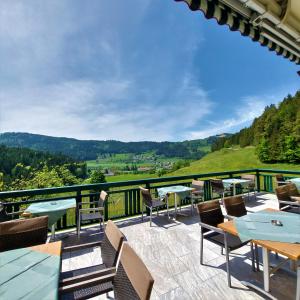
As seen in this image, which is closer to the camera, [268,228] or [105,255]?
[105,255]

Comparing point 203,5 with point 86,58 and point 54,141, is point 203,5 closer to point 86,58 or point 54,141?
point 86,58

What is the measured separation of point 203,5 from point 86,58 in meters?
7.55

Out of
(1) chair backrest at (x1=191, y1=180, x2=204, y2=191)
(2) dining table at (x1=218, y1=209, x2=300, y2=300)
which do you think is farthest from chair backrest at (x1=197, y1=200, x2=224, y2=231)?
(1) chair backrest at (x1=191, y1=180, x2=204, y2=191)

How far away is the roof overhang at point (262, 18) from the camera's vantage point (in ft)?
6.81

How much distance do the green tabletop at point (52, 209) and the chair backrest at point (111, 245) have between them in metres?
1.85

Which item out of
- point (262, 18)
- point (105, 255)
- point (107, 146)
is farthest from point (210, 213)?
point (107, 146)

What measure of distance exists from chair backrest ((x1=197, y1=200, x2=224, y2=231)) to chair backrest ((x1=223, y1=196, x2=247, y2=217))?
0.17 m

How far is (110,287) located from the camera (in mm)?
1567

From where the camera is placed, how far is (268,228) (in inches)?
83.9

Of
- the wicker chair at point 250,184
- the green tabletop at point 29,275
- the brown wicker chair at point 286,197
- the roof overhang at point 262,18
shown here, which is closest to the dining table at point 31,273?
the green tabletop at point 29,275

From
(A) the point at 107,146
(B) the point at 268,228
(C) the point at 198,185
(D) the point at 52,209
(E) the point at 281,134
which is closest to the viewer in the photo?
(B) the point at 268,228

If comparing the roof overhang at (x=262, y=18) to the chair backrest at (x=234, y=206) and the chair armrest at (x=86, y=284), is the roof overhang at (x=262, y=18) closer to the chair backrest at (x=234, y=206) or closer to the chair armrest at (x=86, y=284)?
the chair backrest at (x=234, y=206)

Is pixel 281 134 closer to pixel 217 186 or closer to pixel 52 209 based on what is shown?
pixel 217 186

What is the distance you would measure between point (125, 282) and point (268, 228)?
1.71 m
